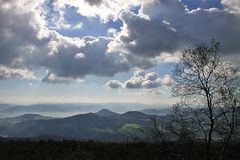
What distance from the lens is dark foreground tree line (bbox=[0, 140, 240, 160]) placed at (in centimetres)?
3562

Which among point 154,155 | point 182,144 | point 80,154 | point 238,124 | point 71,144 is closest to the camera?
point 238,124

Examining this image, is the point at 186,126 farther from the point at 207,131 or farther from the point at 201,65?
the point at 201,65

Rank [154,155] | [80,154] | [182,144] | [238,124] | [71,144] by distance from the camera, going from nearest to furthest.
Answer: [238,124] → [182,144] → [80,154] → [154,155] → [71,144]

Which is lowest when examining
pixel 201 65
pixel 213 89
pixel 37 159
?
pixel 37 159

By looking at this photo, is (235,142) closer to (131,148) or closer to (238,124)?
(238,124)

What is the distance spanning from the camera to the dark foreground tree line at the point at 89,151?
35.6 meters

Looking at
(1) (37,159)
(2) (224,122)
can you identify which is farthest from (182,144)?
(1) (37,159)

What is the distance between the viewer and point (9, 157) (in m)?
35.5

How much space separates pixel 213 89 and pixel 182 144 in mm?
4615

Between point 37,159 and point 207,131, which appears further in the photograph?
point 37,159

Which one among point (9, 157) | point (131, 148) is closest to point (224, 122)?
point (131, 148)

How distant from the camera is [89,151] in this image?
38344 mm

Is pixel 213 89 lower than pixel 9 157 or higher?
higher

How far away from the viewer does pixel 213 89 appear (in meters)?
23.5
